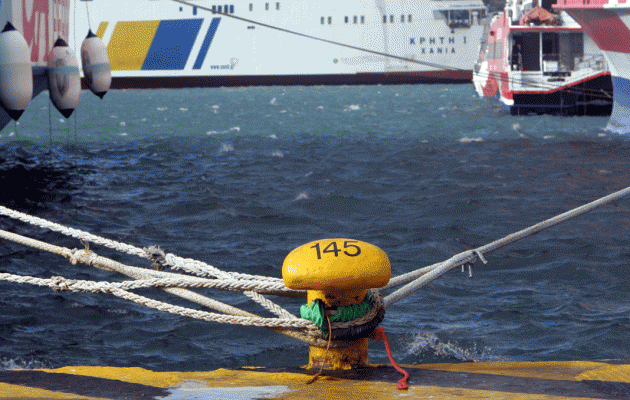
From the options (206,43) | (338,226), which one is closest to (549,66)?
(338,226)

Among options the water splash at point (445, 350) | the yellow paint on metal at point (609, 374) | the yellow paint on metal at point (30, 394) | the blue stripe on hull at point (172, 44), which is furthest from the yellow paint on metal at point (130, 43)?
the yellow paint on metal at point (609, 374)

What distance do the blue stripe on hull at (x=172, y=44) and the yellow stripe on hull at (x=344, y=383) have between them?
2988 inches

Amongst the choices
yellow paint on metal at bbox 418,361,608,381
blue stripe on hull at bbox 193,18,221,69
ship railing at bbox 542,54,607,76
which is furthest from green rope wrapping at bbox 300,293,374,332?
blue stripe on hull at bbox 193,18,221,69

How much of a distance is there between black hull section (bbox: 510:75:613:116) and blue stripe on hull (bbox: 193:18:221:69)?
51.0 m

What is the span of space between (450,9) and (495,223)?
225ft

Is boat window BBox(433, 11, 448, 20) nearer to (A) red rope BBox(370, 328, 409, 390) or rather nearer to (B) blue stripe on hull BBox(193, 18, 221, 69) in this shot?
(B) blue stripe on hull BBox(193, 18, 221, 69)

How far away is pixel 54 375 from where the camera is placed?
12.1ft

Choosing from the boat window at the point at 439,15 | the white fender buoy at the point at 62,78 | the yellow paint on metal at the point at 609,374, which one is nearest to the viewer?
the yellow paint on metal at the point at 609,374

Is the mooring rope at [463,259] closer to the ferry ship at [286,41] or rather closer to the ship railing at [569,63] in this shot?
the ship railing at [569,63]

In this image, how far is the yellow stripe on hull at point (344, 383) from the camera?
3.30 m

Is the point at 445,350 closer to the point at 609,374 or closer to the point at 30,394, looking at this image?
the point at 609,374

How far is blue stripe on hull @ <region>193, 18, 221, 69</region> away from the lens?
76.9 m

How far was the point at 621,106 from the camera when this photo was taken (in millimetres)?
23422

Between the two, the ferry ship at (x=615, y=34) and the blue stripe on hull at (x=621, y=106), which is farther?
the blue stripe on hull at (x=621, y=106)
